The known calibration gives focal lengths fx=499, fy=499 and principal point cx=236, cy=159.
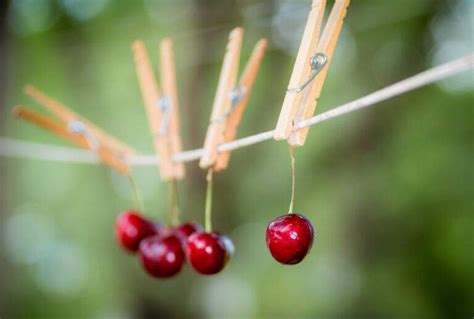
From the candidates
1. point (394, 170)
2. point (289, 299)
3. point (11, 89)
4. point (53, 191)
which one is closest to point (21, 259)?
point (53, 191)

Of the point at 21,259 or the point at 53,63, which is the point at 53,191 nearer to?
the point at 21,259

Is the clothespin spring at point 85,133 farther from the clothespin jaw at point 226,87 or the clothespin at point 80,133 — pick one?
the clothespin jaw at point 226,87

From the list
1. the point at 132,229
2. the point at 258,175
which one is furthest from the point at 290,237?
the point at 258,175

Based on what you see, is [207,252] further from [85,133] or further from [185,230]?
[85,133]

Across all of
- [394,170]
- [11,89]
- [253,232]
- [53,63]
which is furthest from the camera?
[253,232]

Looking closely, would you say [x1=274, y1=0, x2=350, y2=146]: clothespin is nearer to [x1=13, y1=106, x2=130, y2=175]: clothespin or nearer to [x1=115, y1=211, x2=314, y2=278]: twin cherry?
[x1=115, y1=211, x2=314, y2=278]: twin cherry

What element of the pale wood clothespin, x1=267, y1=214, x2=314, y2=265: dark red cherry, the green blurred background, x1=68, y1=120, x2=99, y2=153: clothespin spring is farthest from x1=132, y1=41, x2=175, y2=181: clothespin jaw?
the green blurred background
